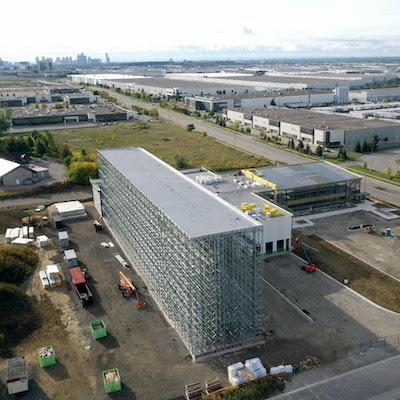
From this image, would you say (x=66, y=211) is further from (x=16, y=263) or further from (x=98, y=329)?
(x=98, y=329)

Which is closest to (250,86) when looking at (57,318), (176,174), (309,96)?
(309,96)

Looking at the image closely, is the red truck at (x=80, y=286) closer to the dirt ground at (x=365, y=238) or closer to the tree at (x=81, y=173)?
the dirt ground at (x=365, y=238)

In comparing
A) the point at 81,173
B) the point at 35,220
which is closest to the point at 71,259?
the point at 35,220

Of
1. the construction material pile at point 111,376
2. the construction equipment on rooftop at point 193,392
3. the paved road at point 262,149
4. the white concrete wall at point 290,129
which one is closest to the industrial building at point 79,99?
the paved road at point 262,149

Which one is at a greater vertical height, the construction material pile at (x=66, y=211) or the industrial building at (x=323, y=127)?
the industrial building at (x=323, y=127)

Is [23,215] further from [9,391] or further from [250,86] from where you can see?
[250,86]

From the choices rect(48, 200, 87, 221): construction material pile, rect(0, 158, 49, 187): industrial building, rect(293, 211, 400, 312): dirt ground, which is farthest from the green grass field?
rect(293, 211, 400, 312): dirt ground
